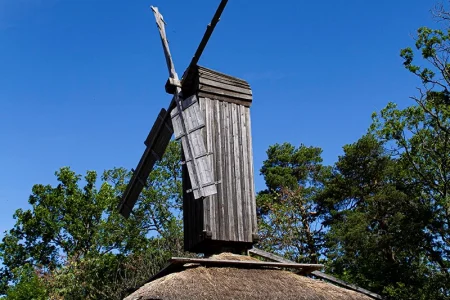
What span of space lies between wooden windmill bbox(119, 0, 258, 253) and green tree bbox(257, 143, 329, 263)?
36.1 feet

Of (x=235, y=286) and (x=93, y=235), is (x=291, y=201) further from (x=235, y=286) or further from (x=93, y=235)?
(x=235, y=286)

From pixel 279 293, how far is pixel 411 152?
11930 mm

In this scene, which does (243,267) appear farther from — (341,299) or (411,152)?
(411,152)

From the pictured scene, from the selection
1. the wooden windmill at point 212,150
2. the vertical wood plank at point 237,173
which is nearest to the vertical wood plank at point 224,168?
the wooden windmill at point 212,150

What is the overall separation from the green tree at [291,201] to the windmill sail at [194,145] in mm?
11605

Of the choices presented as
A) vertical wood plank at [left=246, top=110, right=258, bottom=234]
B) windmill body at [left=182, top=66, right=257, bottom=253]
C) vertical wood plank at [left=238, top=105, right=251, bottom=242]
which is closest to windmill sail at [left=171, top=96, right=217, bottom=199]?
windmill body at [left=182, top=66, right=257, bottom=253]

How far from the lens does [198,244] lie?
344 inches

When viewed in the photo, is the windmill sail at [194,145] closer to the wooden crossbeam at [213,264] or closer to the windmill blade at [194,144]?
the windmill blade at [194,144]

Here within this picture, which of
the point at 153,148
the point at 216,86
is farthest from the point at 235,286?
the point at 216,86

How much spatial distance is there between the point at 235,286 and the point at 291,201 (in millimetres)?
15688

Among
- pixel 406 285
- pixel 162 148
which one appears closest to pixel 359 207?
pixel 406 285

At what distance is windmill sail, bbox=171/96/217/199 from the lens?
8.41 m

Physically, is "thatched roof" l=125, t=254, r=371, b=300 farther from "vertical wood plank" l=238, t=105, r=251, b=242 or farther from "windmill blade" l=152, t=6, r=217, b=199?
"windmill blade" l=152, t=6, r=217, b=199

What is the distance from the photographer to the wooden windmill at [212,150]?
28.2 ft
